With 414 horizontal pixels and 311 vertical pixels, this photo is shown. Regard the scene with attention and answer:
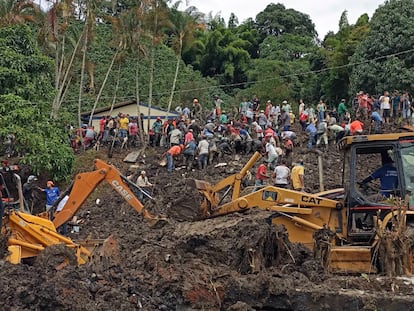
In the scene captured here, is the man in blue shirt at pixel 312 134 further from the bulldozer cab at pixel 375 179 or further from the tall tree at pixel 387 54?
the bulldozer cab at pixel 375 179

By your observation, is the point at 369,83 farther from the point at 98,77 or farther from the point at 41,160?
the point at 41,160

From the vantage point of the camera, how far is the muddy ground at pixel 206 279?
8.28 m

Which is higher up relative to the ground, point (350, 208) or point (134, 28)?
point (134, 28)

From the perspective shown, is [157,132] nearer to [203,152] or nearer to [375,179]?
[203,152]

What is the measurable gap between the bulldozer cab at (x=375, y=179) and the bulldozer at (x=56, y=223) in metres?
3.50

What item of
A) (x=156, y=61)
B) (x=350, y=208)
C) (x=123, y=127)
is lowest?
(x=350, y=208)

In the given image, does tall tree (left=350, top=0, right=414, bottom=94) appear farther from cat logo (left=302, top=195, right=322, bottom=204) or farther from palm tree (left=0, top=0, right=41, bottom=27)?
cat logo (left=302, top=195, right=322, bottom=204)

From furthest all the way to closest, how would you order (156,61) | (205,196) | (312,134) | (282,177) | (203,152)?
1. (156,61)
2. (312,134)
3. (203,152)
4. (282,177)
5. (205,196)

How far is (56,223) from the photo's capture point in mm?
13039

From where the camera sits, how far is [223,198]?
37.5 feet

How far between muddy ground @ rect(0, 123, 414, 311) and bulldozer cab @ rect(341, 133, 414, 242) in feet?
3.08

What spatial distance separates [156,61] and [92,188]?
34735mm

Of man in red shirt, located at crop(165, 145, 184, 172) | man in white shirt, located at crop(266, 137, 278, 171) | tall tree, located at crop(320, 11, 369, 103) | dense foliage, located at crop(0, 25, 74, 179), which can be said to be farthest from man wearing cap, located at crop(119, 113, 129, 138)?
tall tree, located at crop(320, 11, 369, 103)

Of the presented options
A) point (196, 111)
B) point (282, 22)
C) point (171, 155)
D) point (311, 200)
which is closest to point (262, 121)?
point (171, 155)
